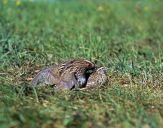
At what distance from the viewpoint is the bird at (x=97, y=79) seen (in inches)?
202

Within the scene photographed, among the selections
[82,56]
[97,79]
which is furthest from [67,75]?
[82,56]

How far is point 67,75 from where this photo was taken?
507 cm

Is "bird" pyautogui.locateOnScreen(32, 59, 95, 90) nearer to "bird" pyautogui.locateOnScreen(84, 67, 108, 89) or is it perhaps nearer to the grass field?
"bird" pyautogui.locateOnScreen(84, 67, 108, 89)

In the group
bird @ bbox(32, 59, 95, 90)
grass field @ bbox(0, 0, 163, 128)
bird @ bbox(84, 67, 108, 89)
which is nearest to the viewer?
grass field @ bbox(0, 0, 163, 128)

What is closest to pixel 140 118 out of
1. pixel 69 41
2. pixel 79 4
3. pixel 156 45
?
pixel 69 41

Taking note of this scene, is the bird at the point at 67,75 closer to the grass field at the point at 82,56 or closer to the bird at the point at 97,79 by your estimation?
the bird at the point at 97,79

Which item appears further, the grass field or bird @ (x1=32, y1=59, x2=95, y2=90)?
bird @ (x1=32, y1=59, x2=95, y2=90)

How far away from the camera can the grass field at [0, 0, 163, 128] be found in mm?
4055

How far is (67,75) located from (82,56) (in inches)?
50.0

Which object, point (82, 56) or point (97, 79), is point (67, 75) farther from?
point (82, 56)

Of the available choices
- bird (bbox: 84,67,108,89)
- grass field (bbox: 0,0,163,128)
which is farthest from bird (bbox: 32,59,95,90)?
grass field (bbox: 0,0,163,128)

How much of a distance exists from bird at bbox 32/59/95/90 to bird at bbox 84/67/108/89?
47mm

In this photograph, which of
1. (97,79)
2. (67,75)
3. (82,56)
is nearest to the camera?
(67,75)

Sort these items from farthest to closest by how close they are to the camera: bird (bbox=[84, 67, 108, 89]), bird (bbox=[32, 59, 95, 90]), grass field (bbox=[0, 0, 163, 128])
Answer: bird (bbox=[84, 67, 108, 89])
bird (bbox=[32, 59, 95, 90])
grass field (bbox=[0, 0, 163, 128])
